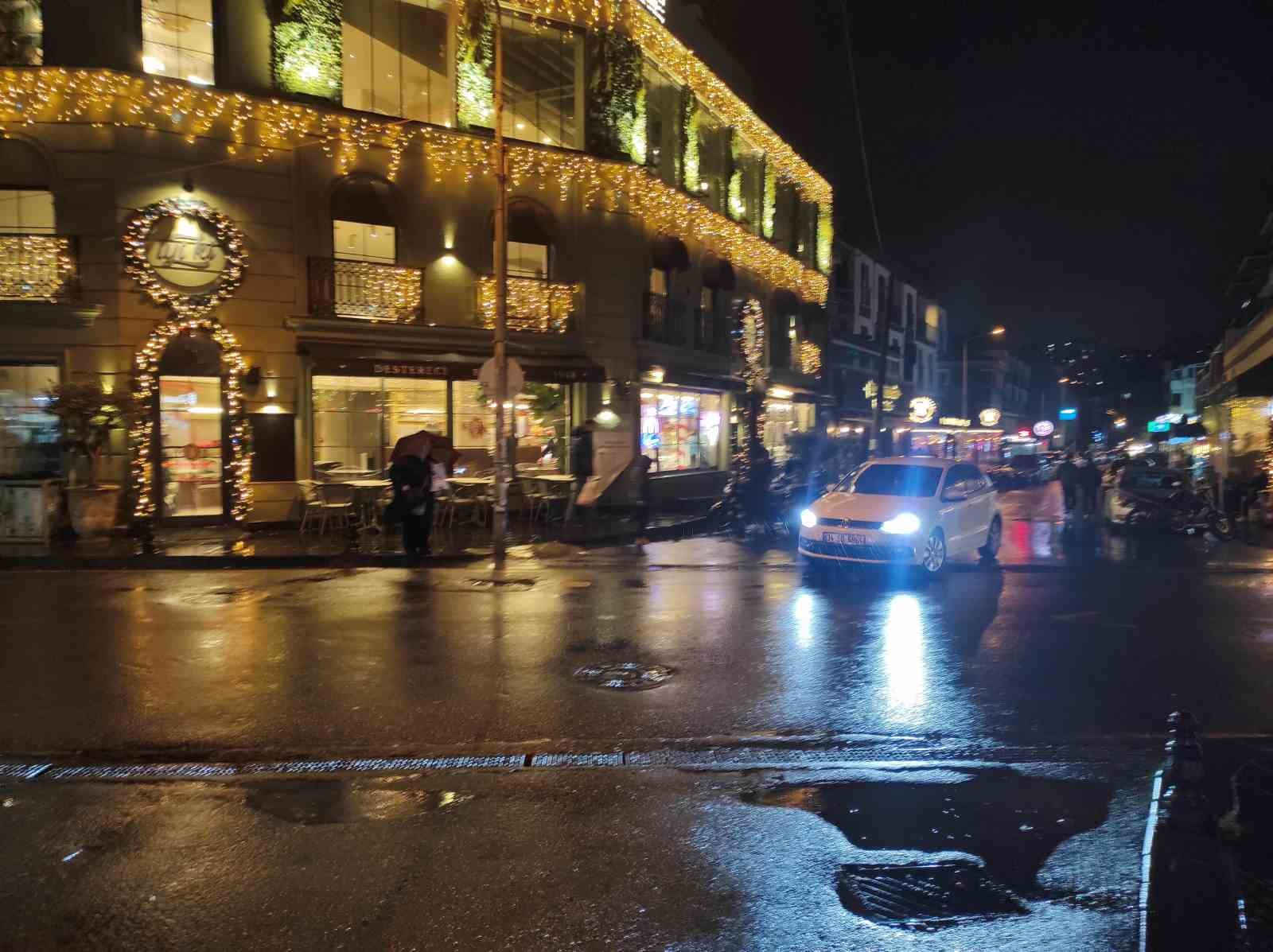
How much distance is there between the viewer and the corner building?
1722cm

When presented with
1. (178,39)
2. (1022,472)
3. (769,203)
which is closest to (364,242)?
(178,39)

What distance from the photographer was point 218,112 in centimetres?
1797

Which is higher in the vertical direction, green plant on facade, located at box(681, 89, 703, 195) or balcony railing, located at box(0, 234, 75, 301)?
green plant on facade, located at box(681, 89, 703, 195)

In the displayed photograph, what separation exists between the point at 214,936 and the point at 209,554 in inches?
480

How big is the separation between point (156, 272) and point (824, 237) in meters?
27.3

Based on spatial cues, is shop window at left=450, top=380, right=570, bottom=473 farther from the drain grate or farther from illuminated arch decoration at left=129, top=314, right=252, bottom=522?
the drain grate

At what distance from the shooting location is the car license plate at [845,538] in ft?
42.4

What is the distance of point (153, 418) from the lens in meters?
17.7

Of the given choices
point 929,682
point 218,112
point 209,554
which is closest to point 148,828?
point 929,682

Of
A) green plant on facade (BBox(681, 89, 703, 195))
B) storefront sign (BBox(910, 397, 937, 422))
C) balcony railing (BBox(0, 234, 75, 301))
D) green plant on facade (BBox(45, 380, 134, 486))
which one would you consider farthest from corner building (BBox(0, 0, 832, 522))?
storefront sign (BBox(910, 397, 937, 422))

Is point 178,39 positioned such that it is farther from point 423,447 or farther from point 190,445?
point 423,447

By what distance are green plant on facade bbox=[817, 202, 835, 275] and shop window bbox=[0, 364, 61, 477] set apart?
1104 inches

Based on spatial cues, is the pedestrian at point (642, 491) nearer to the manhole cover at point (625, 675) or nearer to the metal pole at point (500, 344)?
the metal pole at point (500, 344)

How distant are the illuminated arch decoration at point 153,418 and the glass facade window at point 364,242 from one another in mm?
3024
